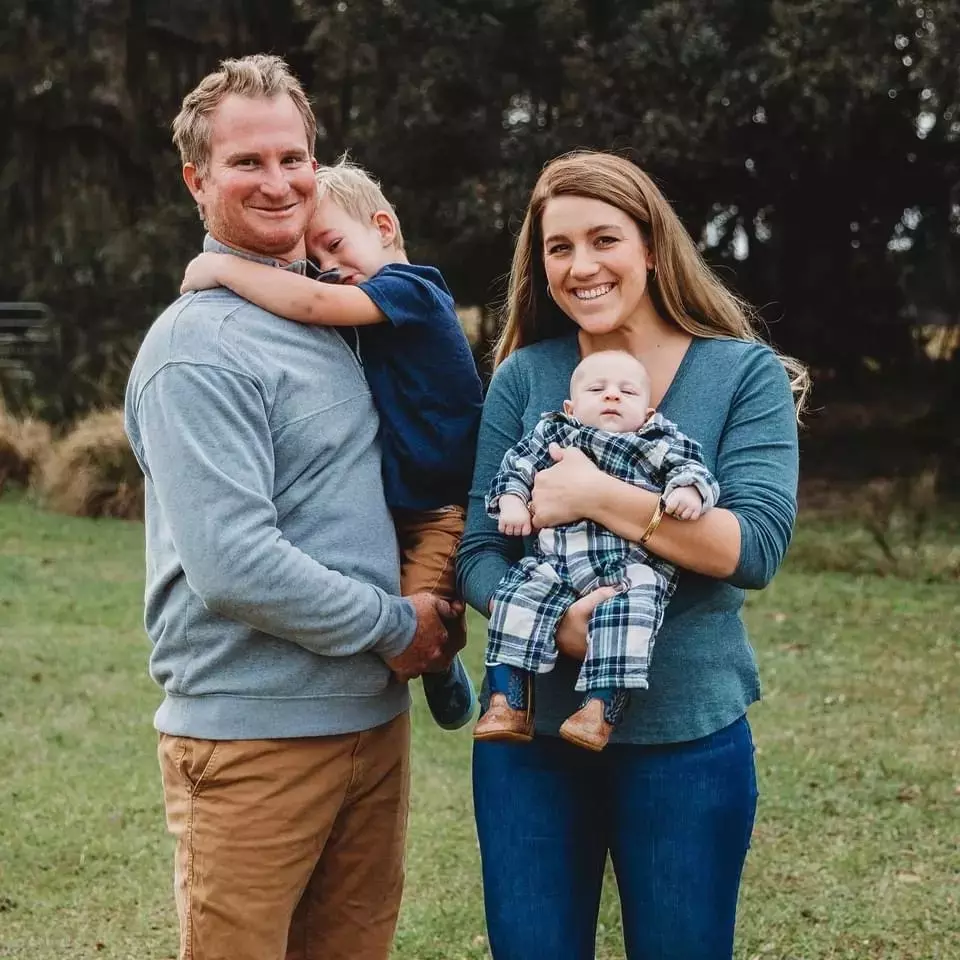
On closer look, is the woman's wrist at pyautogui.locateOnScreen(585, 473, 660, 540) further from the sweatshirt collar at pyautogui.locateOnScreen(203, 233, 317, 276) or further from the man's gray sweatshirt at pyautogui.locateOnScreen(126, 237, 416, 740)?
the sweatshirt collar at pyautogui.locateOnScreen(203, 233, 317, 276)

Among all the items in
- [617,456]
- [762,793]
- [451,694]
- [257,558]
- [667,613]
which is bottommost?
[762,793]

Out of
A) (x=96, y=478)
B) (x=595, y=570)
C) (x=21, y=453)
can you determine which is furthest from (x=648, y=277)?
(x=21, y=453)

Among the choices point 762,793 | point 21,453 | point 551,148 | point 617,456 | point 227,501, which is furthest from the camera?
point 21,453

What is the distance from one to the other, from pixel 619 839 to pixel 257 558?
0.85m

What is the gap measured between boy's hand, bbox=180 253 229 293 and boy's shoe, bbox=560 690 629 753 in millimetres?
1018

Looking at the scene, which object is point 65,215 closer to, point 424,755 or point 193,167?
point 424,755

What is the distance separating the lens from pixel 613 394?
94.1 inches

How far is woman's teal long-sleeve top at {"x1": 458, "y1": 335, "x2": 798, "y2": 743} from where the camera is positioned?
236 cm

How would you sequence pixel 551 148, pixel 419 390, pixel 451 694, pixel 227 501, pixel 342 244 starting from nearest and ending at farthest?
1. pixel 227 501
2. pixel 419 390
3. pixel 342 244
4. pixel 451 694
5. pixel 551 148

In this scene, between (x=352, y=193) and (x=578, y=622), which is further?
(x=352, y=193)

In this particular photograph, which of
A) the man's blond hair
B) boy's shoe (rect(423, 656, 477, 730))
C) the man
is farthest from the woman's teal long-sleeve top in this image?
the man's blond hair

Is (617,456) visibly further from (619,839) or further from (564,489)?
(619,839)

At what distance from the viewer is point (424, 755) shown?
6016 mm

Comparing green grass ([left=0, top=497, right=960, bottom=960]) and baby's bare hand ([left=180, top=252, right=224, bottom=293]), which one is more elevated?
baby's bare hand ([left=180, top=252, right=224, bottom=293])
